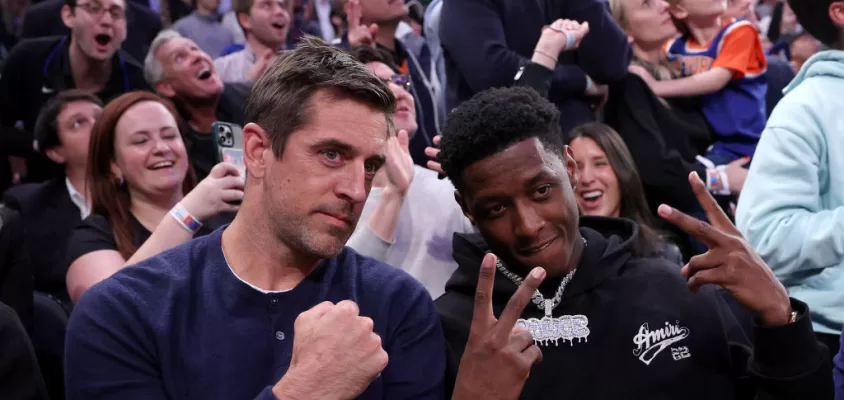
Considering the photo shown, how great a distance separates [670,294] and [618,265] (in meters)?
0.15

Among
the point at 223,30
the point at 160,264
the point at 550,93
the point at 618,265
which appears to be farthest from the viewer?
the point at 223,30

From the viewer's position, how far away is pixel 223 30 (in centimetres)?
680

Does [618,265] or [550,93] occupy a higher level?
[618,265]

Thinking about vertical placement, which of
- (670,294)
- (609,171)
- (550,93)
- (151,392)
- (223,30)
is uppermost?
(151,392)

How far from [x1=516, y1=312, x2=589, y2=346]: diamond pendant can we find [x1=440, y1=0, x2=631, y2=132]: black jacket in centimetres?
151

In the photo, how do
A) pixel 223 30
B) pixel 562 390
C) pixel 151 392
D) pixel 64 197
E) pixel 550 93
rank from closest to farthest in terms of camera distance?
pixel 151 392, pixel 562 390, pixel 550 93, pixel 64 197, pixel 223 30

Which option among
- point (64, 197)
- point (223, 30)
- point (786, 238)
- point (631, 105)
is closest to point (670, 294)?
point (786, 238)

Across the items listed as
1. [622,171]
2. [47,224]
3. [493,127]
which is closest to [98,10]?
[47,224]

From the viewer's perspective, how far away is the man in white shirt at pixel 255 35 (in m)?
5.79

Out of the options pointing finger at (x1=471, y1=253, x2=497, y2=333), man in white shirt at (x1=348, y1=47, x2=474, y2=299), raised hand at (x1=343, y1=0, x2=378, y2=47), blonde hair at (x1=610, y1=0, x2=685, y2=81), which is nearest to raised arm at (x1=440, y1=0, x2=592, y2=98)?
man in white shirt at (x1=348, y1=47, x2=474, y2=299)

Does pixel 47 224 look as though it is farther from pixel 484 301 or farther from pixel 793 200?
pixel 793 200

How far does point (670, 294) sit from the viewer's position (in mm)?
2523

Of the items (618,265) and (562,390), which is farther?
(618,265)

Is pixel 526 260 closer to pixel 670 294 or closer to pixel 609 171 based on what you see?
pixel 670 294
